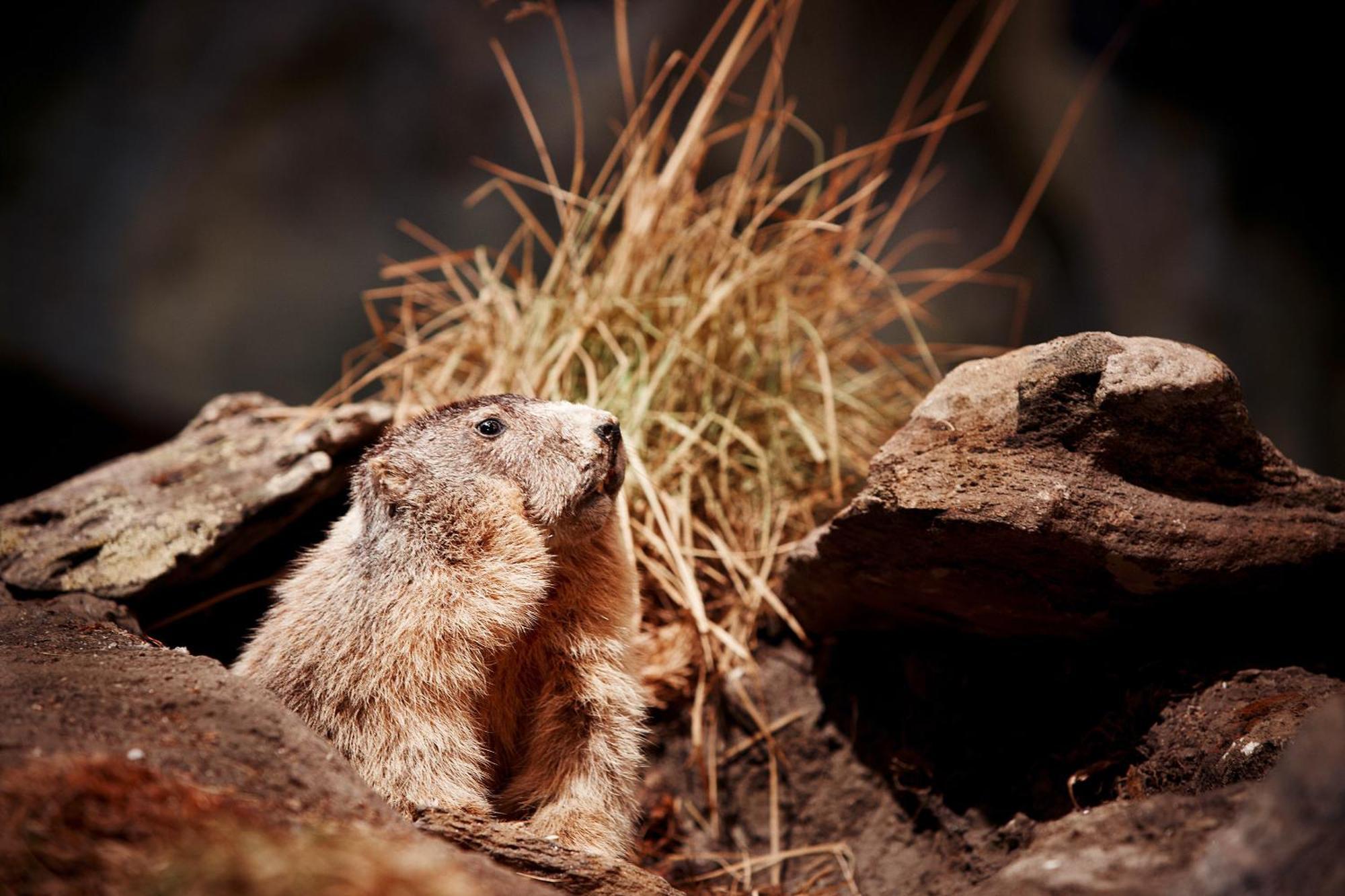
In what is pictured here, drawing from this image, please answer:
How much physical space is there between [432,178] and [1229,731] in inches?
161

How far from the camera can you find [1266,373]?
166 inches

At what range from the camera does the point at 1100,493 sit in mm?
2027

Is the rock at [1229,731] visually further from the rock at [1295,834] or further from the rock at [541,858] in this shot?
the rock at [541,858]

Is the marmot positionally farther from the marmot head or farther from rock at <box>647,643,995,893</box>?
rock at <box>647,643,995,893</box>

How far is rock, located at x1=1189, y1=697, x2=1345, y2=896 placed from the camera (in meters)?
1.05

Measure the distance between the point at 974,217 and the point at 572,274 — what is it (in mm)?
2274

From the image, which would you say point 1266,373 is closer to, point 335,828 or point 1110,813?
point 1110,813

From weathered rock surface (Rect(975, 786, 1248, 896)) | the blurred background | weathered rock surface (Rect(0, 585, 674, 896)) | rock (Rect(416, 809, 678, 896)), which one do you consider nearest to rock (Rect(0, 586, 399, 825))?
weathered rock surface (Rect(0, 585, 674, 896))

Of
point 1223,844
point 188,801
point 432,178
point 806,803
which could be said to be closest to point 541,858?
point 188,801

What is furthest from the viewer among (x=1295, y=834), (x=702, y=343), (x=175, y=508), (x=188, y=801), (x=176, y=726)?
(x=702, y=343)

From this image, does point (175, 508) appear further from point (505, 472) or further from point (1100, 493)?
point (1100, 493)

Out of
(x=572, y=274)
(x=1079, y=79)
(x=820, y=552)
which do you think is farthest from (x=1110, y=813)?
(x=1079, y=79)

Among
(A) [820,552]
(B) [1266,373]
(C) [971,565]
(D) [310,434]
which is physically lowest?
(D) [310,434]

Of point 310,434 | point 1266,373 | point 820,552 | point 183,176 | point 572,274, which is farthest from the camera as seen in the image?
point 183,176
